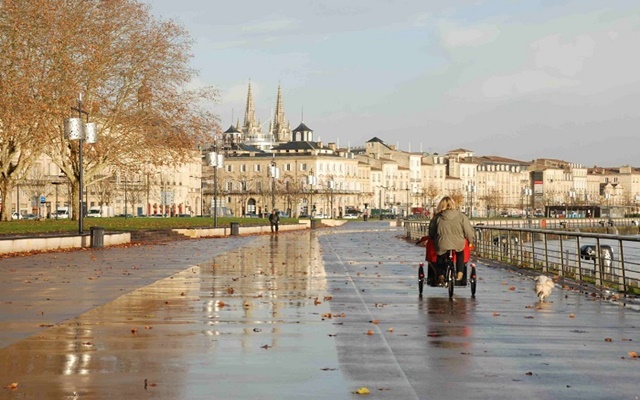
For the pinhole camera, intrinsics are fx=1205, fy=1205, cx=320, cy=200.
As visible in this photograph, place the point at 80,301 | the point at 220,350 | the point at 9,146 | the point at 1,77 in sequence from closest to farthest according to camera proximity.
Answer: the point at 220,350
the point at 80,301
the point at 1,77
the point at 9,146

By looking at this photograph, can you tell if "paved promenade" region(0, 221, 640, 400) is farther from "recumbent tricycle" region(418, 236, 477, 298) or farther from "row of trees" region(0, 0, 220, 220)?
"row of trees" region(0, 0, 220, 220)

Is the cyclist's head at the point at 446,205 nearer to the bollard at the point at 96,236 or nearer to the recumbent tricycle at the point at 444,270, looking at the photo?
the recumbent tricycle at the point at 444,270

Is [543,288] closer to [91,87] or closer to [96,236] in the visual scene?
[96,236]

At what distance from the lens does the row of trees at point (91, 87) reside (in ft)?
192

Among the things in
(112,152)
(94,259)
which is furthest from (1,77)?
(94,259)

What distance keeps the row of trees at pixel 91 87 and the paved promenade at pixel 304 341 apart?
36.2 metres

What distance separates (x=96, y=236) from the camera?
4512cm

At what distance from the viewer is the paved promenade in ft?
32.0

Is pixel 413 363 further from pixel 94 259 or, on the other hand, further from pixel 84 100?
pixel 84 100

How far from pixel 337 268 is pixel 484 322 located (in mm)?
15196

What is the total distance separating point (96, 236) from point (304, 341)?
33111 millimetres

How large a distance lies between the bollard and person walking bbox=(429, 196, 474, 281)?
27.6 m

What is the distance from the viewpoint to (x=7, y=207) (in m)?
65.8

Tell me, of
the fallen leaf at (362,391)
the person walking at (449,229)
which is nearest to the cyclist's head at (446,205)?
the person walking at (449,229)
